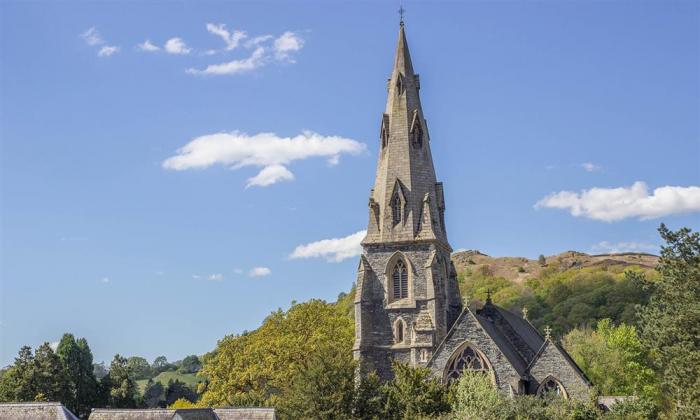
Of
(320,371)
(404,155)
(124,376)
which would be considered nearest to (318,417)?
(320,371)

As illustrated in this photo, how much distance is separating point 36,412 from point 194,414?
21.2 ft

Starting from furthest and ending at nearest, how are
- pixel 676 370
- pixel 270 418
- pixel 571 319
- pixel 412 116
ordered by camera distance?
pixel 571 319
pixel 412 116
pixel 270 418
pixel 676 370

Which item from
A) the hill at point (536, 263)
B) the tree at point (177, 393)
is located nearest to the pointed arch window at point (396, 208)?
the tree at point (177, 393)

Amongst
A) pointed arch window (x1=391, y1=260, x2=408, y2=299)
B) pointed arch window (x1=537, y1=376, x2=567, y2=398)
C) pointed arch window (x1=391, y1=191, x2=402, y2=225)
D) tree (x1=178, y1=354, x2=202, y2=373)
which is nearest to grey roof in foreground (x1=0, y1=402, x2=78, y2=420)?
pointed arch window (x1=391, y1=260, x2=408, y2=299)

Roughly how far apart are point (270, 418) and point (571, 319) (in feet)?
237

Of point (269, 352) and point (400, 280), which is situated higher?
point (400, 280)

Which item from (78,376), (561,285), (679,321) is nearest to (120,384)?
(78,376)

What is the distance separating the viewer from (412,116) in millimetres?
52906

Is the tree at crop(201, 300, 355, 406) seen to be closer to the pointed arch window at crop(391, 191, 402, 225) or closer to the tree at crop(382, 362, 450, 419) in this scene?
the pointed arch window at crop(391, 191, 402, 225)

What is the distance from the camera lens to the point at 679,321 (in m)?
33.6

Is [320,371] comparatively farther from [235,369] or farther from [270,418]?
[235,369]

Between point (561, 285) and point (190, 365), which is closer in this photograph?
point (561, 285)

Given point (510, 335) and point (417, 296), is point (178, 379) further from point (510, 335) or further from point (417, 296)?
point (417, 296)

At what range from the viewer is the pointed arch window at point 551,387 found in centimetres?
4456
